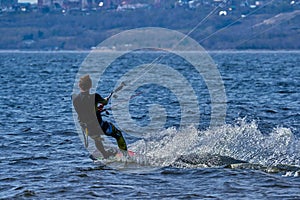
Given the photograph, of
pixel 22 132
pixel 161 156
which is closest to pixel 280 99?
pixel 22 132

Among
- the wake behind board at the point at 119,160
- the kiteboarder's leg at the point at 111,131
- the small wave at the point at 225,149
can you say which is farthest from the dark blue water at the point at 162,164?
the kiteboarder's leg at the point at 111,131

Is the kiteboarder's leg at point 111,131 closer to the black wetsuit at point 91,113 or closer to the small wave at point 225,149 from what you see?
the black wetsuit at point 91,113

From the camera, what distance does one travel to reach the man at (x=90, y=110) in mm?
17031

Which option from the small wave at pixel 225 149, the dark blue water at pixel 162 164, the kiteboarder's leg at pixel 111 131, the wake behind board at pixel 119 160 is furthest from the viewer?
the wake behind board at pixel 119 160

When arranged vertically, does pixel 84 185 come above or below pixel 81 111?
below

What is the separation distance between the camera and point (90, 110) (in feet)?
56.3

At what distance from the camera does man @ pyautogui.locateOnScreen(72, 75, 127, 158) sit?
17.0 meters

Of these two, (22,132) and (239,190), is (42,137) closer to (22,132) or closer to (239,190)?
(22,132)

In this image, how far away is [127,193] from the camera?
14867mm

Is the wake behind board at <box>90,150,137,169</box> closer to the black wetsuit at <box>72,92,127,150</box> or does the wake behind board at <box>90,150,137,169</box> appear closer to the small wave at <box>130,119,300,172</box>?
the small wave at <box>130,119,300,172</box>

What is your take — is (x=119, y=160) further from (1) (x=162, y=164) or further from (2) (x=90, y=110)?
(2) (x=90, y=110)

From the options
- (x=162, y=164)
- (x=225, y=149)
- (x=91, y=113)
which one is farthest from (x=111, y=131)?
(x=225, y=149)

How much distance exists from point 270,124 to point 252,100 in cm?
1021

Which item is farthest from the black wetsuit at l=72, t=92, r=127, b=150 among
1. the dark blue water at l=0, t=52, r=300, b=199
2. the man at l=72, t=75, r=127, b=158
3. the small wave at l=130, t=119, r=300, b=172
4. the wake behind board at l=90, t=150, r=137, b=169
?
the small wave at l=130, t=119, r=300, b=172
